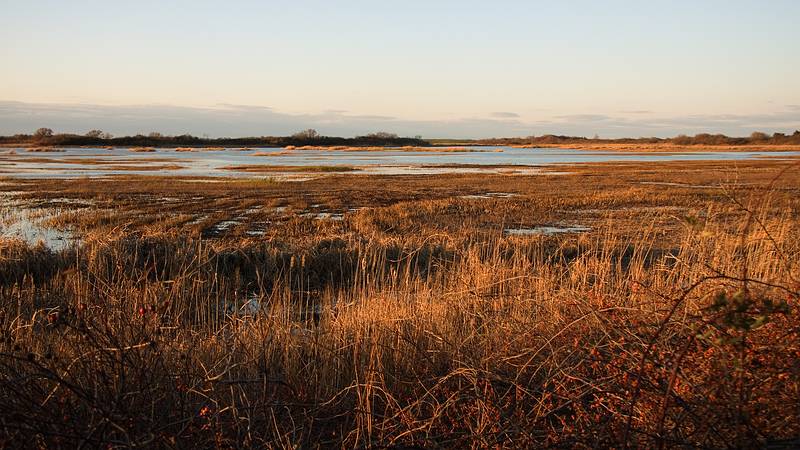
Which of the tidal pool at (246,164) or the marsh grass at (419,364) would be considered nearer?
the marsh grass at (419,364)

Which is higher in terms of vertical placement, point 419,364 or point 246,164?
point 246,164

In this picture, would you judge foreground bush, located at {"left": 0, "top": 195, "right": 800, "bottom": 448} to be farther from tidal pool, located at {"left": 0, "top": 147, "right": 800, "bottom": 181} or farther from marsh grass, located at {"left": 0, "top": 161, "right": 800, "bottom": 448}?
tidal pool, located at {"left": 0, "top": 147, "right": 800, "bottom": 181}

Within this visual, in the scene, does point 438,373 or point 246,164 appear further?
point 246,164

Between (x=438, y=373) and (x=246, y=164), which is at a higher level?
(x=246, y=164)

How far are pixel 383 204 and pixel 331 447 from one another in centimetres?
2127

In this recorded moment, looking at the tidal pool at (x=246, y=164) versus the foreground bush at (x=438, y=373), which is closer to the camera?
the foreground bush at (x=438, y=373)

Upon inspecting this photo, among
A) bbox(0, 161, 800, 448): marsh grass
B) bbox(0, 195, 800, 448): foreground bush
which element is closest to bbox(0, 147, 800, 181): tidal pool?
bbox(0, 161, 800, 448): marsh grass

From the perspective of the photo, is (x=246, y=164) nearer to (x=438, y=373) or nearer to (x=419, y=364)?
(x=419, y=364)

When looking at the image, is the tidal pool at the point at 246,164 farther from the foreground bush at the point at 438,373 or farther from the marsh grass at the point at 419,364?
the foreground bush at the point at 438,373

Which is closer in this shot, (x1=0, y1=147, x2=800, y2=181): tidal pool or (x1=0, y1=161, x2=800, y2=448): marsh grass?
(x1=0, y1=161, x2=800, y2=448): marsh grass

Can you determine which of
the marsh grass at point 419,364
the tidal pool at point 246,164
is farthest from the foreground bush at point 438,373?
→ the tidal pool at point 246,164

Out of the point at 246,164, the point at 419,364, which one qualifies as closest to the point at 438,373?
the point at 419,364

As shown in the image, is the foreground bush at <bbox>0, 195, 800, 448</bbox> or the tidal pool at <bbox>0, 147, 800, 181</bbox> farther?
the tidal pool at <bbox>0, 147, 800, 181</bbox>

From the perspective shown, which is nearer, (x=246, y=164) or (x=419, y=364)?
(x=419, y=364)
